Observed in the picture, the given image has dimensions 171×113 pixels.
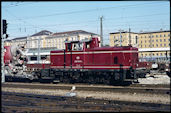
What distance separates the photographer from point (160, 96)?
1198cm

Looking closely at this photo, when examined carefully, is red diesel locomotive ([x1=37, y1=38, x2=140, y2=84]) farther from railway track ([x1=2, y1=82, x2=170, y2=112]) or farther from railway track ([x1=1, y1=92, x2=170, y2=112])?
railway track ([x1=1, y1=92, x2=170, y2=112])

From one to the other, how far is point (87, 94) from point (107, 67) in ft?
15.6

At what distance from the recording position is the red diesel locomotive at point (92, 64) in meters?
17.1

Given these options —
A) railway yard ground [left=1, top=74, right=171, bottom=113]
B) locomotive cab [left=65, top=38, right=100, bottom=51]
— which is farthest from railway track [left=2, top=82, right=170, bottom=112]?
locomotive cab [left=65, top=38, right=100, bottom=51]

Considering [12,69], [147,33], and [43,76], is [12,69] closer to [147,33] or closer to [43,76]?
[43,76]

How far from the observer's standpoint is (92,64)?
59.7ft

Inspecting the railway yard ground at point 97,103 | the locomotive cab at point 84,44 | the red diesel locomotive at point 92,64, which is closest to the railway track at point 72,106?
the railway yard ground at point 97,103

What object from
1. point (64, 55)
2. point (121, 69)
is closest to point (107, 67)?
point (121, 69)

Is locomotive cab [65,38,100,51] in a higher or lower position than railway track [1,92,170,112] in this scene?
higher

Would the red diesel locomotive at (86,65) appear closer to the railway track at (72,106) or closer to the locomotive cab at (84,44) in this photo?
the locomotive cab at (84,44)

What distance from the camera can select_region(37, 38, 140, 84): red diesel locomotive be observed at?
1714 centimetres

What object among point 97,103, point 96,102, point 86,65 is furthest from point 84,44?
point 97,103

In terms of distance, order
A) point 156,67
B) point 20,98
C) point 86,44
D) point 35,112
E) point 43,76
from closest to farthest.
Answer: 1. point 35,112
2. point 20,98
3. point 86,44
4. point 43,76
5. point 156,67

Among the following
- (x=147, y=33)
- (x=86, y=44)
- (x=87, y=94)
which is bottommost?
(x=87, y=94)
